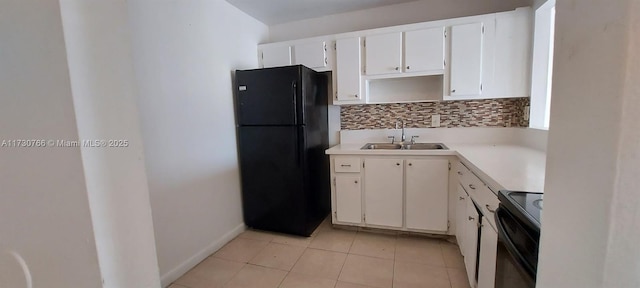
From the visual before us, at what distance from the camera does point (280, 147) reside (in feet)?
7.86

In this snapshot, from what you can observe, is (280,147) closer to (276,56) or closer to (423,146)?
(276,56)

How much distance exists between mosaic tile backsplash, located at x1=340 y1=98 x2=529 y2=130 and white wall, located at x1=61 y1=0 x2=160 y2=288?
2457 millimetres

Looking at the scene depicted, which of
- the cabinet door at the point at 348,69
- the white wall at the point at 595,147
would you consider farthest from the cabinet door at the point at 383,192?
the white wall at the point at 595,147

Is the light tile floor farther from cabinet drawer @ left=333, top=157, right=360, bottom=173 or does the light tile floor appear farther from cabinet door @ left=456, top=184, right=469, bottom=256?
cabinet drawer @ left=333, top=157, right=360, bottom=173

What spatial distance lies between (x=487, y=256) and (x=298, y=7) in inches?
103

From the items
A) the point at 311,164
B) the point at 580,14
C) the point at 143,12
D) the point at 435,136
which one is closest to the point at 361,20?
the point at 435,136

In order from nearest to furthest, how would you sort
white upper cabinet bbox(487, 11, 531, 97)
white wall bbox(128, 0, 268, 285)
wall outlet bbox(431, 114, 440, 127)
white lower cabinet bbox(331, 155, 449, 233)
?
white wall bbox(128, 0, 268, 285) < white upper cabinet bbox(487, 11, 531, 97) < white lower cabinet bbox(331, 155, 449, 233) < wall outlet bbox(431, 114, 440, 127)

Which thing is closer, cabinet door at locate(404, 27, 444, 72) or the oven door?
the oven door

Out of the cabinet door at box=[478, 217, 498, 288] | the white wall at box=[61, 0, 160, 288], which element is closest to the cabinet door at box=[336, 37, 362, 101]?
the cabinet door at box=[478, 217, 498, 288]

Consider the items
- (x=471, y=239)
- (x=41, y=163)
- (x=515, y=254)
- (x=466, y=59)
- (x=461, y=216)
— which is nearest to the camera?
(x=41, y=163)

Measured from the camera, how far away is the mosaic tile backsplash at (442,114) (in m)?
2.44

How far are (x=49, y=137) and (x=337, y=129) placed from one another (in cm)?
259

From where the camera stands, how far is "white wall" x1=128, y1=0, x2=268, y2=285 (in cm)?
175

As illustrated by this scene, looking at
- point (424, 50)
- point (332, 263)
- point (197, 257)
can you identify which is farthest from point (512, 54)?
point (197, 257)
